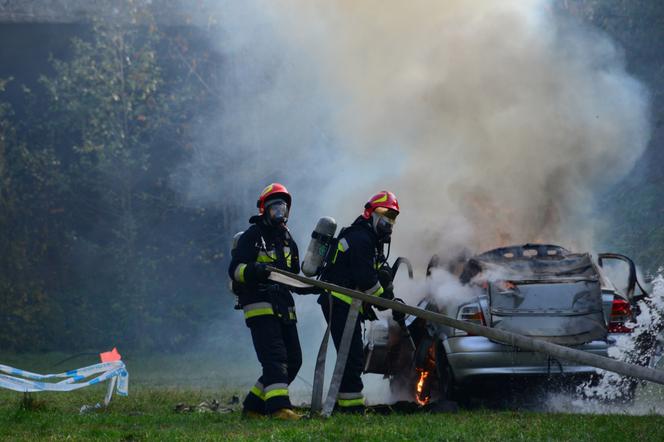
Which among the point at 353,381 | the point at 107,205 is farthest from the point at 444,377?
the point at 107,205

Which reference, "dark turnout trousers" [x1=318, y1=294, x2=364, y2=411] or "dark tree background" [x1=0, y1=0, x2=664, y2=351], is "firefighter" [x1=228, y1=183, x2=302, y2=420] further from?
"dark tree background" [x1=0, y1=0, x2=664, y2=351]

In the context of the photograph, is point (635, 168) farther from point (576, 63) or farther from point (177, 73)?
point (177, 73)

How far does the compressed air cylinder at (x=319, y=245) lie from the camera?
8.30 m

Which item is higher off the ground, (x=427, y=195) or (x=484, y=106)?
(x=484, y=106)

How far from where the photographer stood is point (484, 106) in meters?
13.2

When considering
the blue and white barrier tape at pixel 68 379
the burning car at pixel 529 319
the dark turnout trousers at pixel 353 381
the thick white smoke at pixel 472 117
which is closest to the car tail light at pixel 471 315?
the burning car at pixel 529 319

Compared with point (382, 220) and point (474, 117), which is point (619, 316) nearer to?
point (382, 220)

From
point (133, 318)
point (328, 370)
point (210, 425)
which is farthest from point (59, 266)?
point (210, 425)

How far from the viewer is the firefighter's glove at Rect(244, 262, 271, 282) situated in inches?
297

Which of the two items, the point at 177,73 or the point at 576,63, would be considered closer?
the point at 576,63

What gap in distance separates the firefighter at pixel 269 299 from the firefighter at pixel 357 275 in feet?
1.27

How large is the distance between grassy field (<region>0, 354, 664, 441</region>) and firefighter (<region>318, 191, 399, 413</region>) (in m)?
0.50

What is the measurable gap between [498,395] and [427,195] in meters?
4.82

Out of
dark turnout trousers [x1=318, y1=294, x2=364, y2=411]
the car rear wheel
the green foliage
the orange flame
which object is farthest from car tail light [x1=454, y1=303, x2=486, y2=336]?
the green foliage
